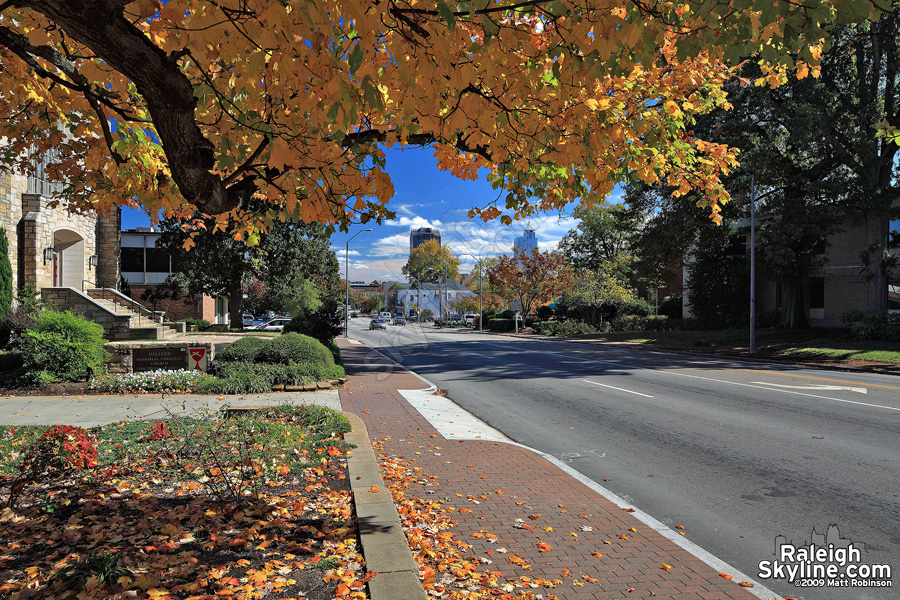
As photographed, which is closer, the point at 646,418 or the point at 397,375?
the point at 646,418

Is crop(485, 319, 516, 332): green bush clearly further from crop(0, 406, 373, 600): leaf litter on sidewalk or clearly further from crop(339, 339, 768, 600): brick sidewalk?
crop(0, 406, 373, 600): leaf litter on sidewalk

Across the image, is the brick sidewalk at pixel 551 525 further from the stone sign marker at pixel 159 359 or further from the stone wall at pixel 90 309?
the stone wall at pixel 90 309

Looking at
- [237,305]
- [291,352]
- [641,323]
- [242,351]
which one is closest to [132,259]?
[237,305]

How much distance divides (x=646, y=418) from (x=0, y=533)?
9.08 metres

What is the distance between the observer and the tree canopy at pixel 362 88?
3596mm

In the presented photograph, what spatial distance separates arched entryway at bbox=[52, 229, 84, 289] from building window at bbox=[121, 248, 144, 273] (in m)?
24.3

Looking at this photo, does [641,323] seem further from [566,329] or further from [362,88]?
[362,88]

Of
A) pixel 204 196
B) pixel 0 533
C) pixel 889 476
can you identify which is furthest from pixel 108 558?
pixel 889 476

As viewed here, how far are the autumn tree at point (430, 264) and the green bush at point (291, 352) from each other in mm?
86063

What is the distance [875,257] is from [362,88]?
30.3m

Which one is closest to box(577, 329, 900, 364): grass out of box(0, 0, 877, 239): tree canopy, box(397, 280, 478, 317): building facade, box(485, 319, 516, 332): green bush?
box(0, 0, 877, 239): tree canopy

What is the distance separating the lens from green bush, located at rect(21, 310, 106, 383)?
11.6 metres

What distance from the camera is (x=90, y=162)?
6016 millimetres

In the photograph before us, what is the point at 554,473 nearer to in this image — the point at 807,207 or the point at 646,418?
the point at 646,418
